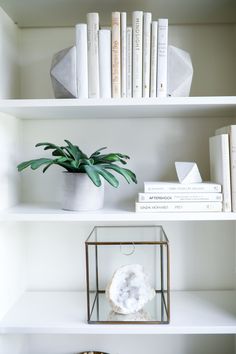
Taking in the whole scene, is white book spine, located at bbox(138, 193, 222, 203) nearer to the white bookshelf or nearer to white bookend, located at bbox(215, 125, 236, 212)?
white bookend, located at bbox(215, 125, 236, 212)

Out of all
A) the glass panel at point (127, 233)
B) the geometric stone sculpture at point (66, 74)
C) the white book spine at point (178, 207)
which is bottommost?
the glass panel at point (127, 233)

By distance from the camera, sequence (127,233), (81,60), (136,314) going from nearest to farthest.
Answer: (81,60), (136,314), (127,233)

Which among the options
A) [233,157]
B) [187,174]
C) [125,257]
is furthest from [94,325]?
[233,157]

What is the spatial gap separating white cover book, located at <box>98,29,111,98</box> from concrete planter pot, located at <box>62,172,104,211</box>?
0.25 metres

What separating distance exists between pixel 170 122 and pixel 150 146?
112mm

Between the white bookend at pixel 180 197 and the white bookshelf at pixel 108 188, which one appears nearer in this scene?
the white bookend at pixel 180 197

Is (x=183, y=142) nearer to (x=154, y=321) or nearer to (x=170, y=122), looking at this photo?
(x=170, y=122)

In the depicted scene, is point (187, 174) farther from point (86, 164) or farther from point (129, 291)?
point (129, 291)

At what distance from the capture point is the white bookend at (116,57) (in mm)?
1075

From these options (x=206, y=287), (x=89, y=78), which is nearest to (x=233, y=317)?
(x=206, y=287)

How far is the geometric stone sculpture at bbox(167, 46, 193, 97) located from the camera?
3.69 feet

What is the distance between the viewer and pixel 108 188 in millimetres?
1388

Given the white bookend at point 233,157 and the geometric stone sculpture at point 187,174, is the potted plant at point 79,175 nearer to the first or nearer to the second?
the geometric stone sculpture at point 187,174

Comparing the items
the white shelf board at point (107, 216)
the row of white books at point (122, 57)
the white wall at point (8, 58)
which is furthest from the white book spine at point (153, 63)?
the white wall at point (8, 58)
